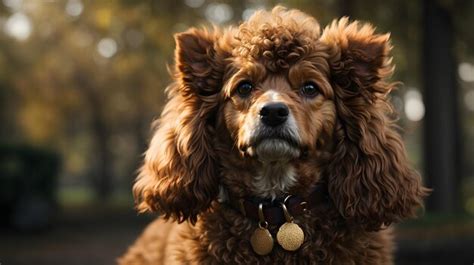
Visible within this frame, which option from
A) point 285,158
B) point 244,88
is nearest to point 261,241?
point 285,158

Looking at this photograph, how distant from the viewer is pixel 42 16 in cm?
2244

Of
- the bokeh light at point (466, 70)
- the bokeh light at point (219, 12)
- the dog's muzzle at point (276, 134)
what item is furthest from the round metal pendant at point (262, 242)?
the bokeh light at point (466, 70)

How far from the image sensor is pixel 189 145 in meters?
4.36

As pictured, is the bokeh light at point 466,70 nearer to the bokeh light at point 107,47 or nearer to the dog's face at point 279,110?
the bokeh light at point 107,47

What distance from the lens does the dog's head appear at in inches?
163

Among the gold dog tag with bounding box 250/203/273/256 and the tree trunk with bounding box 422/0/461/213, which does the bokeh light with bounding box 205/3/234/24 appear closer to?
the tree trunk with bounding box 422/0/461/213

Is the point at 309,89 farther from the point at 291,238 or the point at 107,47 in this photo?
the point at 107,47

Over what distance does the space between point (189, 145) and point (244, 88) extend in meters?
0.52

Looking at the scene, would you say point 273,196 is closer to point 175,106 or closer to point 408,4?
point 175,106

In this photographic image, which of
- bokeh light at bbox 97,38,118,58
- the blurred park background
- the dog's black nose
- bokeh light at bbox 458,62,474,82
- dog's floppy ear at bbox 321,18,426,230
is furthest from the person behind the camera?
bokeh light at bbox 97,38,118,58

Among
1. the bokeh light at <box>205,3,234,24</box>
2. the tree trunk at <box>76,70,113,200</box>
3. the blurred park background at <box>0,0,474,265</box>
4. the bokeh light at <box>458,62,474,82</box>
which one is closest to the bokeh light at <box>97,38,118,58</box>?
the blurred park background at <box>0,0,474,265</box>

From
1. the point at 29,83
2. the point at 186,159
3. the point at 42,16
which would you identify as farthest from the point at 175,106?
the point at 29,83

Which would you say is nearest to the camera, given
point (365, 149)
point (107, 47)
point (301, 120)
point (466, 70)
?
point (301, 120)

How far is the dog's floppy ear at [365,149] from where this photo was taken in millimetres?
4211
